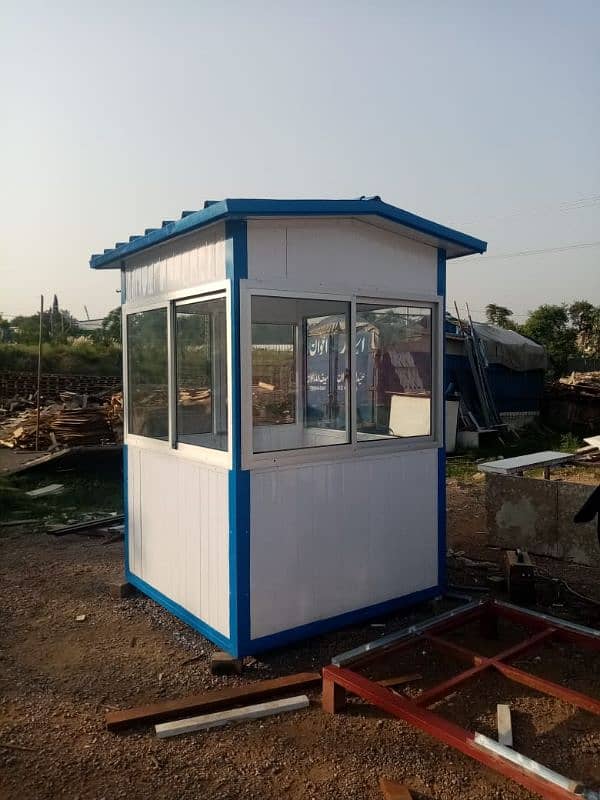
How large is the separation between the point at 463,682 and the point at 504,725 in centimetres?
29

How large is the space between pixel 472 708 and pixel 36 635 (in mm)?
3059

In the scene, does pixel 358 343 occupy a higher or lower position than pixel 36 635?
higher

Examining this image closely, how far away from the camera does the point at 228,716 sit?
3504 mm

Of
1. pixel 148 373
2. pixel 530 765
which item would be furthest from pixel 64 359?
pixel 530 765

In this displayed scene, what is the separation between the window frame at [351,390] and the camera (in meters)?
3.99

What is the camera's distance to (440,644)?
160 inches

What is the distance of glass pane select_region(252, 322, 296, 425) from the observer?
4.21m

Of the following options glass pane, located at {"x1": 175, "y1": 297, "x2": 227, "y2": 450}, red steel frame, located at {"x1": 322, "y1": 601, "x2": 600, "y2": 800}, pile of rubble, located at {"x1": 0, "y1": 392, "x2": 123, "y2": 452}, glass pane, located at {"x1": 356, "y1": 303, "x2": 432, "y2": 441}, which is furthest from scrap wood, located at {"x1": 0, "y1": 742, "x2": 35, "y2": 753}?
pile of rubble, located at {"x1": 0, "y1": 392, "x2": 123, "y2": 452}

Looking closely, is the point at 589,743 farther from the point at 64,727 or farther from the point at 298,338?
the point at 298,338

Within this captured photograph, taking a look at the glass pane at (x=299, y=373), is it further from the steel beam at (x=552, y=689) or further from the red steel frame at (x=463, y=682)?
the steel beam at (x=552, y=689)

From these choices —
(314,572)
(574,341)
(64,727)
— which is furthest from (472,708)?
(574,341)

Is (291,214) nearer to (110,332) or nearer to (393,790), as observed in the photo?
(393,790)

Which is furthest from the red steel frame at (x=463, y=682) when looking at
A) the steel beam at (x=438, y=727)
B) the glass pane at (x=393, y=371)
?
the glass pane at (x=393, y=371)

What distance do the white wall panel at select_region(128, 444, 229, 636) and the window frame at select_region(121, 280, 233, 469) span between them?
0.19 ft
